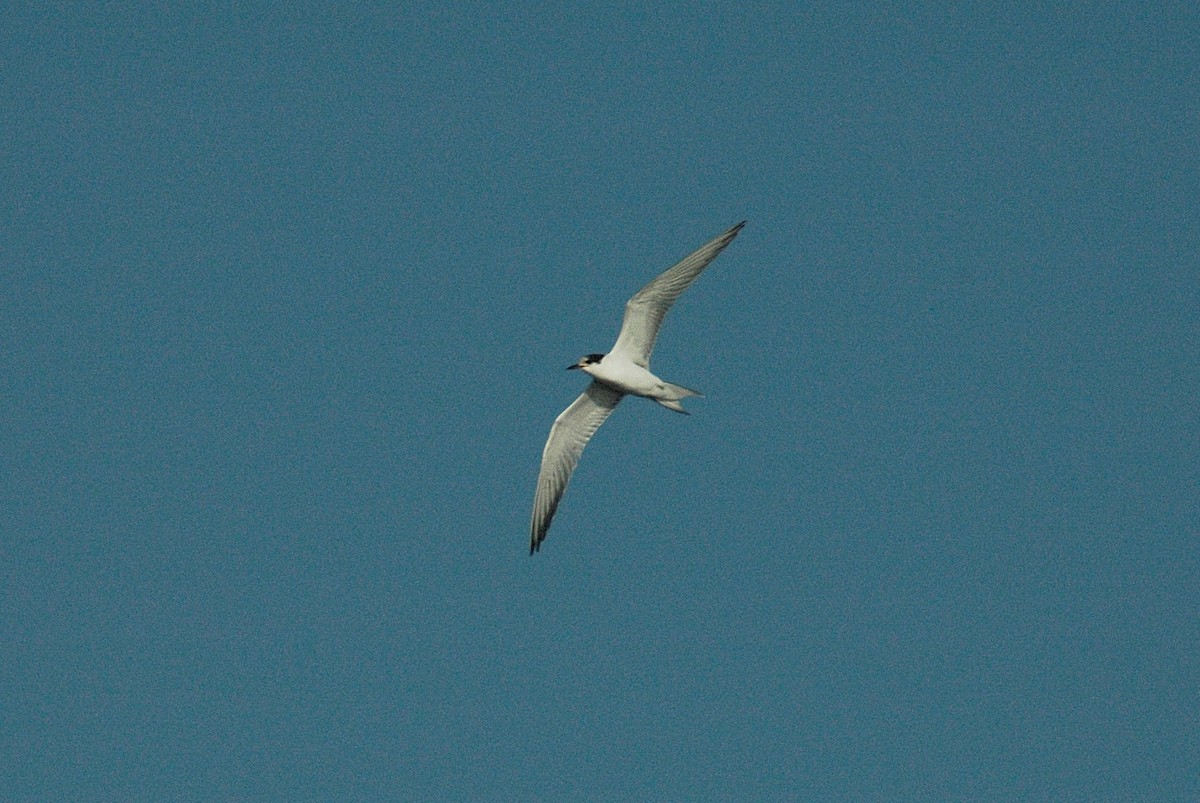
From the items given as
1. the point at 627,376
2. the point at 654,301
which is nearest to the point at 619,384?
the point at 627,376

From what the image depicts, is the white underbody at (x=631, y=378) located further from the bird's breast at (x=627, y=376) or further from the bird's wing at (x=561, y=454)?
the bird's wing at (x=561, y=454)

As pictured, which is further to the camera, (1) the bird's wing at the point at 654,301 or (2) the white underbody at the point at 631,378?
(2) the white underbody at the point at 631,378

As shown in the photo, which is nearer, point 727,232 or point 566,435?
point 727,232

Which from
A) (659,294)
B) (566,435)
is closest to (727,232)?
(659,294)

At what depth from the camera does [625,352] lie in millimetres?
23453

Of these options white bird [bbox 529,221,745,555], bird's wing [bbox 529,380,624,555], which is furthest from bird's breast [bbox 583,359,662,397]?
bird's wing [bbox 529,380,624,555]

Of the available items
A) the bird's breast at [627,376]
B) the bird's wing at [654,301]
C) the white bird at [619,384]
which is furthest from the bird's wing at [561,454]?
the bird's wing at [654,301]

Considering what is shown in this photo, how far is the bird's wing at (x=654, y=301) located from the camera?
22500 mm

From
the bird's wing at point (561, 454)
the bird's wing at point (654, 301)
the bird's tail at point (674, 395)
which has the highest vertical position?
the bird's wing at point (654, 301)

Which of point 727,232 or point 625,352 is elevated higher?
point 727,232

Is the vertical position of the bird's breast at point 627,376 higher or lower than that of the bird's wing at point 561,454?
higher

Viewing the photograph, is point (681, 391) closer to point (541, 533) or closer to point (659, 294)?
point (659, 294)

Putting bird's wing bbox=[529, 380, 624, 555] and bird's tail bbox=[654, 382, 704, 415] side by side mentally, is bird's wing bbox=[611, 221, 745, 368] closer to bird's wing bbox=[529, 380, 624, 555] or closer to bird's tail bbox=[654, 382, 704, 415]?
bird's tail bbox=[654, 382, 704, 415]

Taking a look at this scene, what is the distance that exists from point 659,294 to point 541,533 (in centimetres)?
442
